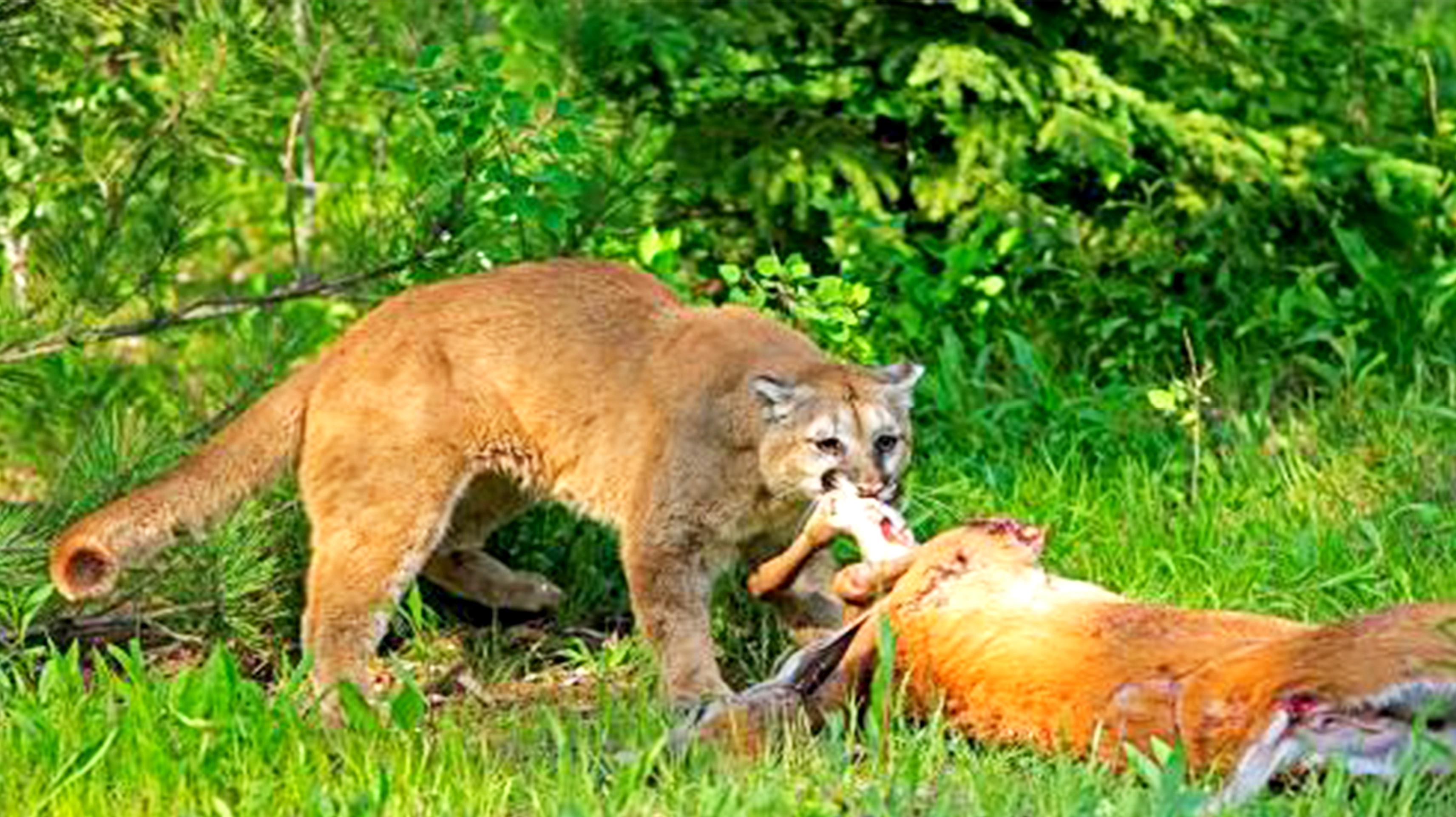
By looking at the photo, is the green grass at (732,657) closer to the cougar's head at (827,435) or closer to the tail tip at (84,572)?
the tail tip at (84,572)

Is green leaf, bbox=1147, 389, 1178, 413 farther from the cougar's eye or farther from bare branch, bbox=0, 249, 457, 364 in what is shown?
bare branch, bbox=0, 249, 457, 364

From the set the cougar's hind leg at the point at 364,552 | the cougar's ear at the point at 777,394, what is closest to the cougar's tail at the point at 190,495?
the cougar's hind leg at the point at 364,552

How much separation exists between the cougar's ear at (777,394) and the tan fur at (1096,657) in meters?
0.90

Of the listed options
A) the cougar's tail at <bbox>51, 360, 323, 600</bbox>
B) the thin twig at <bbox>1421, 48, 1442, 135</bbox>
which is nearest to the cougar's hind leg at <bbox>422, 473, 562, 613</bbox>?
the cougar's tail at <bbox>51, 360, 323, 600</bbox>

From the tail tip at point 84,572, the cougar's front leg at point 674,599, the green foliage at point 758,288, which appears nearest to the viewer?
the green foliage at point 758,288

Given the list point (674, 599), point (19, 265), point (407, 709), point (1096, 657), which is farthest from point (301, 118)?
point (1096, 657)

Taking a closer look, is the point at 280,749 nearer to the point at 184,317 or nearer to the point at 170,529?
the point at 170,529

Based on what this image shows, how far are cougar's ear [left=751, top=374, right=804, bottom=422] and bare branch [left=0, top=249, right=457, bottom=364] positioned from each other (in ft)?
3.85

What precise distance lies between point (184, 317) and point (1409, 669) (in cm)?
393

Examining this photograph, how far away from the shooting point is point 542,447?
7621mm

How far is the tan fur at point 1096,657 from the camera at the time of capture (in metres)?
5.25

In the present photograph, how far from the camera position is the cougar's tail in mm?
7023

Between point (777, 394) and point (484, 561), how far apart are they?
1174 millimetres

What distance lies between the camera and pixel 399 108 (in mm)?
8344
